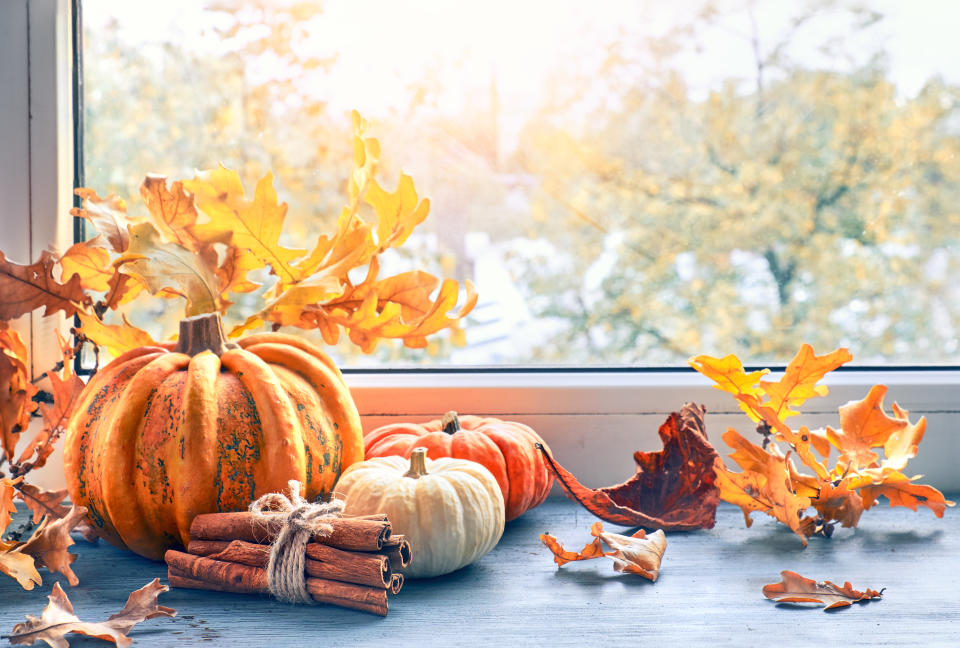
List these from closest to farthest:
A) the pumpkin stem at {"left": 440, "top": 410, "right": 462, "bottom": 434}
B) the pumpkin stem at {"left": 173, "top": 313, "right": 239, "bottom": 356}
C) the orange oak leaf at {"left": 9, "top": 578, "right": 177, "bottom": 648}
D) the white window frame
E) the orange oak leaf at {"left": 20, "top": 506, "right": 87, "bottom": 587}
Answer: the orange oak leaf at {"left": 9, "top": 578, "right": 177, "bottom": 648} → the orange oak leaf at {"left": 20, "top": 506, "right": 87, "bottom": 587} → the pumpkin stem at {"left": 173, "top": 313, "right": 239, "bottom": 356} → the pumpkin stem at {"left": 440, "top": 410, "right": 462, "bottom": 434} → the white window frame

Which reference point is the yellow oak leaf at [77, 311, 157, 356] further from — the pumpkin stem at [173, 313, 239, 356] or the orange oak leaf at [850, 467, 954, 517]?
the orange oak leaf at [850, 467, 954, 517]

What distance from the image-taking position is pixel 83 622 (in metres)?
0.63

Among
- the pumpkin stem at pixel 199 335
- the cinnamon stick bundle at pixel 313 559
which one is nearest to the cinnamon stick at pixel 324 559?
the cinnamon stick bundle at pixel 313 559

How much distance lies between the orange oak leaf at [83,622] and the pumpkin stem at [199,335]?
0.27m

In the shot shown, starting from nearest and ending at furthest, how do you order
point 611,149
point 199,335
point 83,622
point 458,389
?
point 83,622, point 199,335, point 458,389, point 611,149

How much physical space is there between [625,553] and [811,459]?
11.0 inches

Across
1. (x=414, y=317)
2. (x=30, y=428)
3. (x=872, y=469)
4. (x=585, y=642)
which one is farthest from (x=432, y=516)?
(x=30, y=428)

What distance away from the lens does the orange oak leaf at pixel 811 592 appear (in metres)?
0.69

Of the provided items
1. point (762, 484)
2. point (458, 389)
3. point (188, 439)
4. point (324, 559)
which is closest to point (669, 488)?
point (762, 484)

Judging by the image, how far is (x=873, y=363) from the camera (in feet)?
4.05

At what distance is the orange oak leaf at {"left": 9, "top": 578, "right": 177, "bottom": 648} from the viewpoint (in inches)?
23.5

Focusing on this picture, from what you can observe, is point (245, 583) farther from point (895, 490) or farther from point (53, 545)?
point (895, 490)

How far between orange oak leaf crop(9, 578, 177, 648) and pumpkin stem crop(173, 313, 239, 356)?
271 mm

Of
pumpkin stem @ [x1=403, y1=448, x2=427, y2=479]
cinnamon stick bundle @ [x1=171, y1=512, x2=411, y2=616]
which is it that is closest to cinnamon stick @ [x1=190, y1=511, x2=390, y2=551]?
cinnamon stick bundle @ [x1=171, y1=512, x2=411, y2=616]
